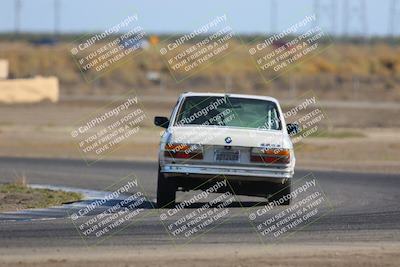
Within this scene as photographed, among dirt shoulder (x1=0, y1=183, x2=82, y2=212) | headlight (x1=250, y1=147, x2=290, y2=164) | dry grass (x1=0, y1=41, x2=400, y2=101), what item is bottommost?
dry grass (x1=0, y1=41, x2=400, y2=101)

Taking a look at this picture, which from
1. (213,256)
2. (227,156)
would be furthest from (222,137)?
(213,256)

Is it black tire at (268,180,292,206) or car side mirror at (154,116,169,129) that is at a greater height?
car side mirror at (154,116,169,129)

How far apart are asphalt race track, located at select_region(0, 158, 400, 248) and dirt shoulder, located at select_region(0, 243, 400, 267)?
43 cm

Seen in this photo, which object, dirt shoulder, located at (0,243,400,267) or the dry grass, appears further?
the dry grass

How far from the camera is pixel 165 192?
A: 51.9 ft

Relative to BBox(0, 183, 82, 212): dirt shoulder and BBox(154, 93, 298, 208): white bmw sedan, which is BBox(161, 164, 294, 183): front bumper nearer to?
BBox(154, 93, 298, 208): white bmw sedan

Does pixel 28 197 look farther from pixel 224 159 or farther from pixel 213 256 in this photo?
pixel 213 256

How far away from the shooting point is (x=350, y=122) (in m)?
43.6

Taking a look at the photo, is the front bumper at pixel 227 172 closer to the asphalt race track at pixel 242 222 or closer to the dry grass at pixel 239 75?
the asphalt race track at pixel 242 222

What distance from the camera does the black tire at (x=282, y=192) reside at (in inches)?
631

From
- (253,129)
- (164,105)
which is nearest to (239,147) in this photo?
(253,129)

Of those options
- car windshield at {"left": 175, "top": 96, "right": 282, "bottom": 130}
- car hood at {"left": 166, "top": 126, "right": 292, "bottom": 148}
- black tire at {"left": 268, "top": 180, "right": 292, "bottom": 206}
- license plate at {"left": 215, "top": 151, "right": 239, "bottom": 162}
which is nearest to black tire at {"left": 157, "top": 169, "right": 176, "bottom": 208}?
car hood at {"left": 166, "top": 126, "right": 292, "bottom": 148}

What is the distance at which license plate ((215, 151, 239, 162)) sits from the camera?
15523mm

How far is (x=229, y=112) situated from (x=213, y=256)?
5.49 metres
